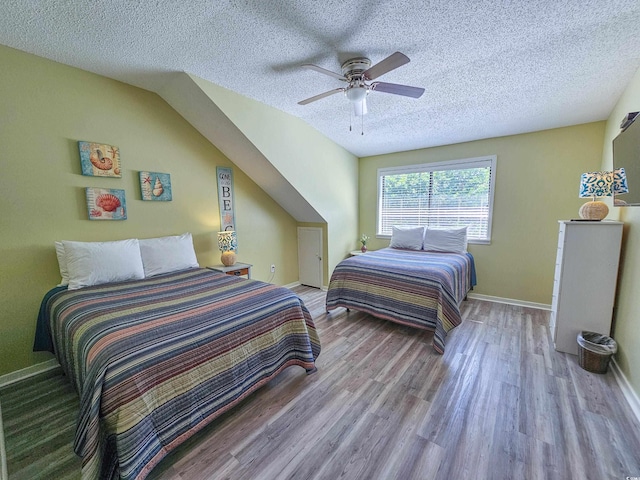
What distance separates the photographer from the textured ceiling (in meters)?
1.55

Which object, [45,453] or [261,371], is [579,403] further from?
[45,453]

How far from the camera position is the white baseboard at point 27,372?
2.01 meters

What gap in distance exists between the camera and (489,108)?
2.78 metres

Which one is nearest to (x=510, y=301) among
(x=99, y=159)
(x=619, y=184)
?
(x=619, y=184)

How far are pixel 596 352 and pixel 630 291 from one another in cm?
53

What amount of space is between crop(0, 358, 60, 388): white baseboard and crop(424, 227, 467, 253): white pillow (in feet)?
14.3

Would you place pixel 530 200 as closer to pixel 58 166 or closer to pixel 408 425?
pixel 408 425

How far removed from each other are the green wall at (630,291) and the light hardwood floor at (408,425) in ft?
0.70

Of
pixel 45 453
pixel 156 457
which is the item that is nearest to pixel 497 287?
pixel 156 457

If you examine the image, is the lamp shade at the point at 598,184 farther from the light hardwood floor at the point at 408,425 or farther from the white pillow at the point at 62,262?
the white pillow at the point at 62,262

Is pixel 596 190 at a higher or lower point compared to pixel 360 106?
lower

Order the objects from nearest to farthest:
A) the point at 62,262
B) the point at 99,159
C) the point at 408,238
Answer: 1. the point at 62,262
2. the point at 99,159
3. the point at 408,238

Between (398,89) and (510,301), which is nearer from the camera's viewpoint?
(398,89)

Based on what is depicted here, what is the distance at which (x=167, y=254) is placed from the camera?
2.65 m
